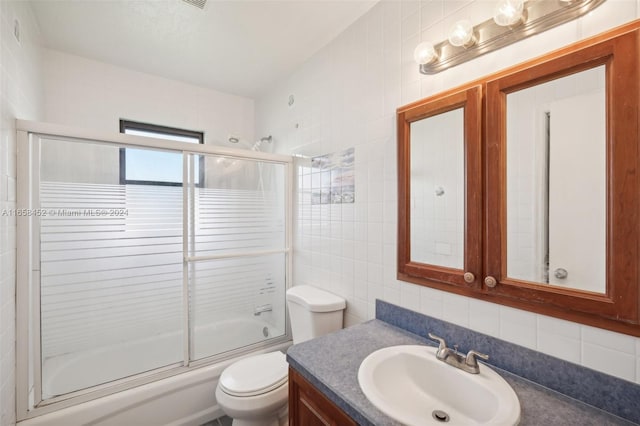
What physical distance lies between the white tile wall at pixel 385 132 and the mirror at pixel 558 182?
0.50ft


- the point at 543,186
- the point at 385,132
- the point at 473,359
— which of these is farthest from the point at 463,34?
the point at 473,359

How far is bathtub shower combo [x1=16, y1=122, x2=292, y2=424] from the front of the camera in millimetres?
1471

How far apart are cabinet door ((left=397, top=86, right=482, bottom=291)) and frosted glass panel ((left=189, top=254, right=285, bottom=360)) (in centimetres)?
125

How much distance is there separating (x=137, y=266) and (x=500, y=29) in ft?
7.35

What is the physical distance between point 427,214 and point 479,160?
32 cm

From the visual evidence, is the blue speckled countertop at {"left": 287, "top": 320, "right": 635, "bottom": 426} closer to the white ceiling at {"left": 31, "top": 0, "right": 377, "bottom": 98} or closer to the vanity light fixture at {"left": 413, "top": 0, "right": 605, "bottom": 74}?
the vanity light fixture at {"left": 413, "top": 0, "right": 605, "bottom": 74}

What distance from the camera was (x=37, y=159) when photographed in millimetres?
1465

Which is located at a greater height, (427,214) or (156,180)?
(156,180)

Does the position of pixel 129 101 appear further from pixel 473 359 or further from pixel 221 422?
pixel 473 359

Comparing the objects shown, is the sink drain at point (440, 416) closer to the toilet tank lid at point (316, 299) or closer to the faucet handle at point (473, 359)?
the faucet handle at point (473, 359)

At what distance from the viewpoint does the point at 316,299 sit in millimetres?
1759

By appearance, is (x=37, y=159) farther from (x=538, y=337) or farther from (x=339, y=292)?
(x=538, y=337)

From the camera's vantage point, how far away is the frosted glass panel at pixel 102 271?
153cm

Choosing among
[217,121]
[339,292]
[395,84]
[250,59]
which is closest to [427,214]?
[395,84]
